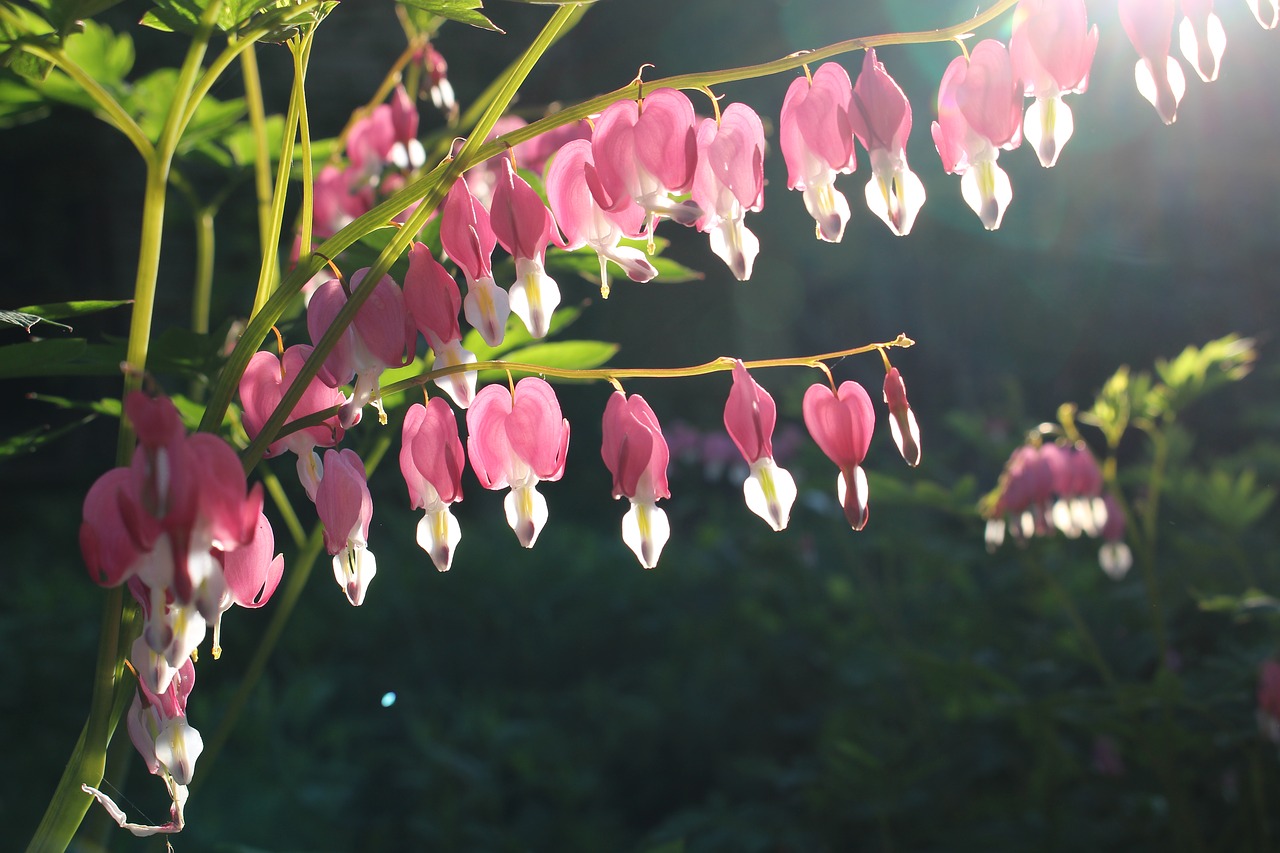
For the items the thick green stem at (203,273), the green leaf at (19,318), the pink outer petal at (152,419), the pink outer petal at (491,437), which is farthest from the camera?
the thick green stem at (203,273)

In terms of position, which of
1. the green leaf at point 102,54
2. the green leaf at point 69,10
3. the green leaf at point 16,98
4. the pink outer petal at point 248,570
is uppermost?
the green leaf at point 102,54

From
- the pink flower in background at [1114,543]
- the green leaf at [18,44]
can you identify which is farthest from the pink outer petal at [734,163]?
the pink flower in background at [1114,543]

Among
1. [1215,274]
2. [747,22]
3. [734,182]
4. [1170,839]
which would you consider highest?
[747,22]

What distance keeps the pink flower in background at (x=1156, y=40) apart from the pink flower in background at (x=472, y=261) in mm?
434

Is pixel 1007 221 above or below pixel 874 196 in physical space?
above

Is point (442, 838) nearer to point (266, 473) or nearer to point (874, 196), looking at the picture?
point (266, 473)

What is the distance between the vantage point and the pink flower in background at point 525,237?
62cm

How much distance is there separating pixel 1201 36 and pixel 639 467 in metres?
0.46

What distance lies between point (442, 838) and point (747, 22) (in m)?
5.11

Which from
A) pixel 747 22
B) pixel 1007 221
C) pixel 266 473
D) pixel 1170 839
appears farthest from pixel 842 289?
pixel 266 473

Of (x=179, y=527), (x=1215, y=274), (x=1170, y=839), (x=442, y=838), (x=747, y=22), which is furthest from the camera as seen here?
(x=747, y=22)

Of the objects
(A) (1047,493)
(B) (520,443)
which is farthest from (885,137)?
(A) (1047,493)

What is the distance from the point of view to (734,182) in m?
0.63

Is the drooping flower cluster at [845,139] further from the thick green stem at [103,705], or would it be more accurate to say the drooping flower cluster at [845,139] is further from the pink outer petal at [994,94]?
the thick green stem at [103,705]
